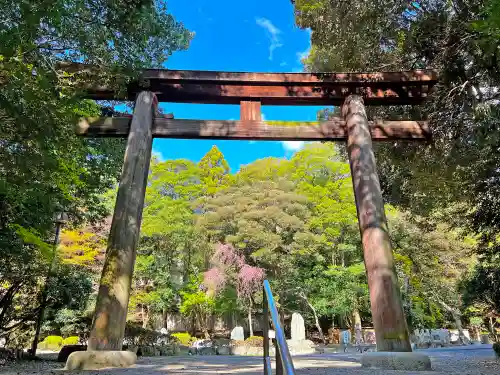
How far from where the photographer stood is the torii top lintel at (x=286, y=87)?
625 cm

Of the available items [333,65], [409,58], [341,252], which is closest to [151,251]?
[341,252]

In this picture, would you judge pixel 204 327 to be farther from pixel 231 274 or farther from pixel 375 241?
pixel 375 241

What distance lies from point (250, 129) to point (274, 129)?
41 centimetres

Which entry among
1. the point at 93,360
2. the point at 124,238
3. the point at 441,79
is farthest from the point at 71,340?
the point at 441,79

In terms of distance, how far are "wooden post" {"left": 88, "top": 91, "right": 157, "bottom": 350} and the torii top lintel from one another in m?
0.50

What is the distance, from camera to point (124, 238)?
4.89 metres

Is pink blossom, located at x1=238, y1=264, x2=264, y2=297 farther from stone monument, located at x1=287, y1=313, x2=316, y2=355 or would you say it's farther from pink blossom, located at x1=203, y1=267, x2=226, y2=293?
stone monument, located at x1=287, y1=313, x2=316, y2=355

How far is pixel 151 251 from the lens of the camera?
2067 centimetres

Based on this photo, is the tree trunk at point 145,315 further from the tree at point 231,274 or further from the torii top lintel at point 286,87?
the torii top lintel at point 286,87

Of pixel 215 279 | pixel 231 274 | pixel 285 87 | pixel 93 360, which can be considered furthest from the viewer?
pixel 231 274

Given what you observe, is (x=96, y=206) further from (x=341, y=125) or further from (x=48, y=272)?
(x=341, y=125)

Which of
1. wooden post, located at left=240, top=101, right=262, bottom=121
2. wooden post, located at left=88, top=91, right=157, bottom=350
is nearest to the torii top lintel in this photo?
wooden post, located at left=240, top=101, right=262, bottom=121

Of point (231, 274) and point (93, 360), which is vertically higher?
point (231, 274)

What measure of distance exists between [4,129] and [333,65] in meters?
7.39
